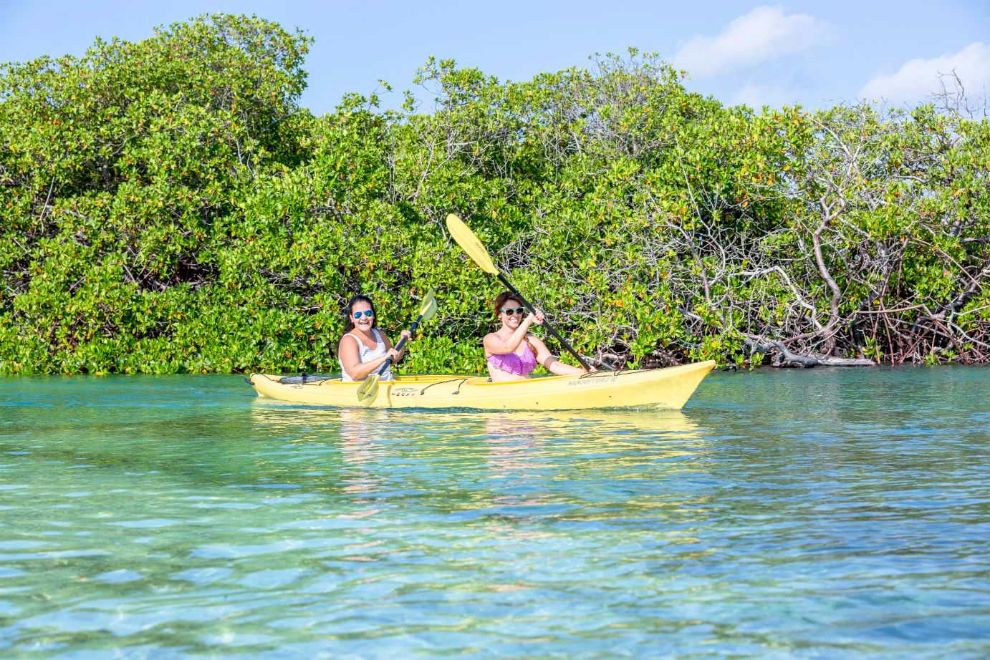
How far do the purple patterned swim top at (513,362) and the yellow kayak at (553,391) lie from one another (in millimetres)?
196

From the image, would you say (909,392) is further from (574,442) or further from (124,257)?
(124,257)

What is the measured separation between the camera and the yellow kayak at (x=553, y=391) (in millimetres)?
9953

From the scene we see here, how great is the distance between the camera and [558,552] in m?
4.55

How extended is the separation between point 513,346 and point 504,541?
567 centimetres

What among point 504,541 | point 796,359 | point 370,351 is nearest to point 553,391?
point 370,351

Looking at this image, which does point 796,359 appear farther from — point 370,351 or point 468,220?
point 370,351

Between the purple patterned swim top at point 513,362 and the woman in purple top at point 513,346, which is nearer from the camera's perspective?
the woman in purple top at point 513,346

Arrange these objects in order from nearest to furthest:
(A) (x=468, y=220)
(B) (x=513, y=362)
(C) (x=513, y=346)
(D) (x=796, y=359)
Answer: (C) (x=513, y=346) < (B) (x=513, y=362) < (D) (x=796, y=359) < (A) (x=468, y=220)

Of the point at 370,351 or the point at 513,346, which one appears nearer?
the point at 513,346

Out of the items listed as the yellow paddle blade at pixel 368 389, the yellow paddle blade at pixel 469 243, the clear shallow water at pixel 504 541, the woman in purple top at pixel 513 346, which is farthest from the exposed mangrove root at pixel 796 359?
the clear shallow water at pixel 504 541

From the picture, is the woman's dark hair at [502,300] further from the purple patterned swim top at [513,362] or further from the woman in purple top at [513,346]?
the purple patterned swim top at [513,362]

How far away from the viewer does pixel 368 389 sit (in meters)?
11.1

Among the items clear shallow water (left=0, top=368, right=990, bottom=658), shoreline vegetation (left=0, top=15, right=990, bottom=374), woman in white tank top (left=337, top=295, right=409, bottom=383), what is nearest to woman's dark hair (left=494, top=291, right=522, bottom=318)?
woman in white tank top (left=337, top=295, right=409, bottom=383)

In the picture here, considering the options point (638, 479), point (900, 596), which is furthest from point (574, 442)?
point (900, 596)
